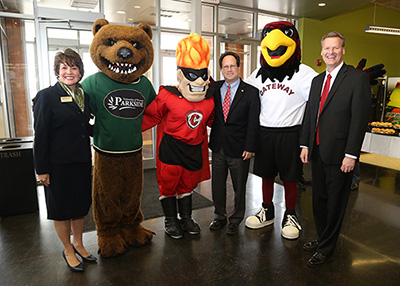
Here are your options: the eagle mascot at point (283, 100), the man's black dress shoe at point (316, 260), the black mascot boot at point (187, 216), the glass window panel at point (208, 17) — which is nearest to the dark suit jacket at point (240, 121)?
the eagle mascot at point (283, 100)

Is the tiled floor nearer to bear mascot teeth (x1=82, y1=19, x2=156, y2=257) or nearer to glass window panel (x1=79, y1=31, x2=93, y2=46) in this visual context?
bear mascot teeth (x1=82, y1=19, x2=156, y2=257)

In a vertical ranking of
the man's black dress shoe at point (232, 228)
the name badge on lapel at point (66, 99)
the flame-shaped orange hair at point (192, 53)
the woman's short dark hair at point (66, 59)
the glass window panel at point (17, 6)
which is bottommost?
the man's black dress shoe at point (232, 228)

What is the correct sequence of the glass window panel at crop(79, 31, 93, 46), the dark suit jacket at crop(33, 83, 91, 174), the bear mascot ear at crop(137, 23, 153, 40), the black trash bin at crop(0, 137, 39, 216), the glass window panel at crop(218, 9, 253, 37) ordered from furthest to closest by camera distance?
the glass window panel at crop(218, 9, 253, 37), the glass window panel at crop(79, 31, 93, 46), the black trash bin at crop(0, 137, 39, 216), the bear mascot ear at crop(137, 23, 153, 40), the dark suit jacket at crop(33, 83, 91, 174)

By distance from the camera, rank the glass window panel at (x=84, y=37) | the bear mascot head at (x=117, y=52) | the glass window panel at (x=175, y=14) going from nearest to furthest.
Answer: the bear mascot head at (x=117, y=52), the glass window panel at (x=84, y=37), the glass window panel at (x=175, y=14)

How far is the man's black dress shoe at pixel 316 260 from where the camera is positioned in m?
2.31

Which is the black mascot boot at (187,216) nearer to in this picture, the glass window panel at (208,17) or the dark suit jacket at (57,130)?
the dark suit jacket at (57,130)

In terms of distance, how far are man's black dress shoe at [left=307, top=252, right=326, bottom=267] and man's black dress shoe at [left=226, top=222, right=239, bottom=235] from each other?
0.72 metres

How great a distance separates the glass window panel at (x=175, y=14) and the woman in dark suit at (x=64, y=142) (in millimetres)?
3691

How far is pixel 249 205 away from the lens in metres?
3.57

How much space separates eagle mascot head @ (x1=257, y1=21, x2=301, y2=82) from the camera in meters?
2.58

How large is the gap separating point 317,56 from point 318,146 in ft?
18.7

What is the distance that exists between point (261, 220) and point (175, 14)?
4153mm

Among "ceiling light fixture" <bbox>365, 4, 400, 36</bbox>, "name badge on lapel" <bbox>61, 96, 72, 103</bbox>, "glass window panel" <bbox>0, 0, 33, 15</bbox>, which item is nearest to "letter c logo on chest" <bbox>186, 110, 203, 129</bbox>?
"name badge on lapel" <bbox>61, 96, 72, 103</bbox>

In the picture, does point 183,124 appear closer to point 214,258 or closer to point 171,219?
point 171,219
